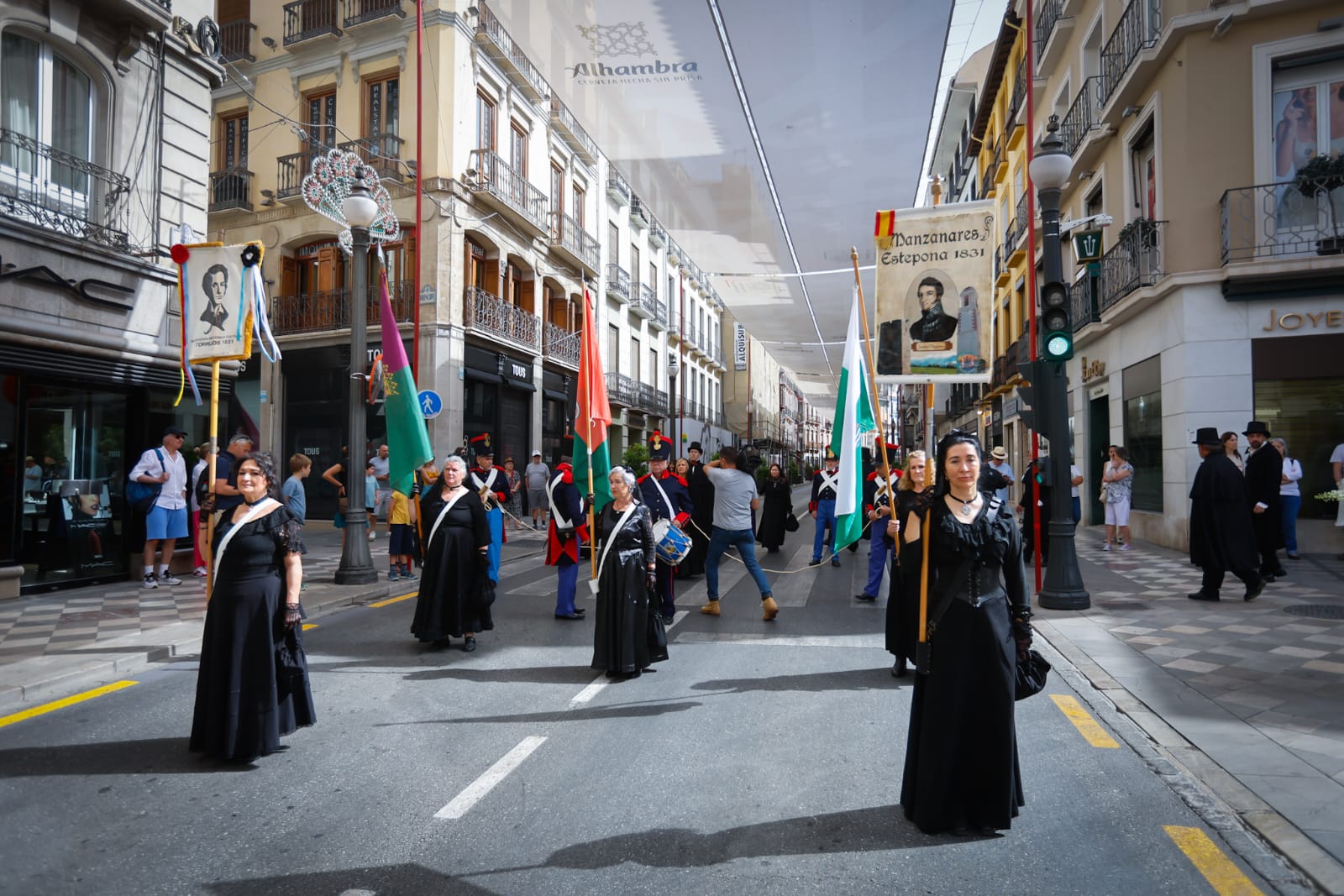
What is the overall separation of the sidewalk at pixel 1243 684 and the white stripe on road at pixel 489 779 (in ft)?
10.7

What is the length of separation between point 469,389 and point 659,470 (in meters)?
13.2

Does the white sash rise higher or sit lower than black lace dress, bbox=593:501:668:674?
higher

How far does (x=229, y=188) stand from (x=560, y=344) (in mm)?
9733

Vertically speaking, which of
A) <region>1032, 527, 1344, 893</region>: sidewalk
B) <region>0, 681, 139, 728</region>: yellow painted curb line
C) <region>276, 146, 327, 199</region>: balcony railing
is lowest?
<region>0, 681, 139, 728</region>: yellow painted curb line

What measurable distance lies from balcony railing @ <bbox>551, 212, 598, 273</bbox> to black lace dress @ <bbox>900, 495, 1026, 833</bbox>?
22667mm

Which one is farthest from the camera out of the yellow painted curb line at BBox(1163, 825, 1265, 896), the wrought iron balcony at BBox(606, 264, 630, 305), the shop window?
the wrought iron balcony at BBox(606, 264, 630, 305)

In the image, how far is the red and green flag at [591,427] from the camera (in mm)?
7586

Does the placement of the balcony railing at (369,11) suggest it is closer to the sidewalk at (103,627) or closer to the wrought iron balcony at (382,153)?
the wrought iron balcony at (382,153)

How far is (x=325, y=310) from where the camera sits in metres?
21.4

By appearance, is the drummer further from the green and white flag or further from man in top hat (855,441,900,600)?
the green and white flag

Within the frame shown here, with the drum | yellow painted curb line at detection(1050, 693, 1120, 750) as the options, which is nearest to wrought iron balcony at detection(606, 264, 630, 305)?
the drum

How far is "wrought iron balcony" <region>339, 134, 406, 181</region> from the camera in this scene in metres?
20.3

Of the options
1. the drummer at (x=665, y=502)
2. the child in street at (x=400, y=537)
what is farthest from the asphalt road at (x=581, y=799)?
the child in street at (x=400, y=537)

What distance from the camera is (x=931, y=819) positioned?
11.3ft
